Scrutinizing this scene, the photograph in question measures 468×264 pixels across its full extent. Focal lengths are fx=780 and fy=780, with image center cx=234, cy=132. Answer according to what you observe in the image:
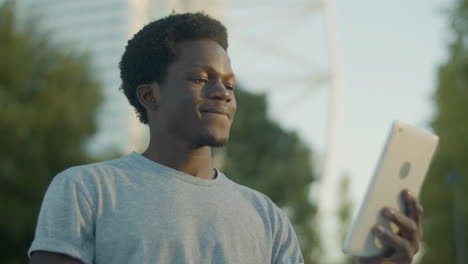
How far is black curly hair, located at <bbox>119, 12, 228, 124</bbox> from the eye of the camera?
274 centimetres

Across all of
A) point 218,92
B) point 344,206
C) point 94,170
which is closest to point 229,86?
point 218,92

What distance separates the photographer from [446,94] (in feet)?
68.7

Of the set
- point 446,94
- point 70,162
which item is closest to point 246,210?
point 70,162

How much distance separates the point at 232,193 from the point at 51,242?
26.6 inches

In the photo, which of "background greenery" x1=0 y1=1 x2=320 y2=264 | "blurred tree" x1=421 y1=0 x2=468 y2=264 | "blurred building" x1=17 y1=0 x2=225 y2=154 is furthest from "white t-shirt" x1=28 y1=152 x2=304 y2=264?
"blurred building" x1=17 y1=0 x2=225 y2=154

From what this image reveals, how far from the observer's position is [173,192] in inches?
99.0

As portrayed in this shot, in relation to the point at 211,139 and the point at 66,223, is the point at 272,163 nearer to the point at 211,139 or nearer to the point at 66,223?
the point at 211,139

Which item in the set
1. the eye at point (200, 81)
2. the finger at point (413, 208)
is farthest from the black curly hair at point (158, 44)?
the finger at point (413, 208)

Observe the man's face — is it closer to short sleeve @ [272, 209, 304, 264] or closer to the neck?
the neck

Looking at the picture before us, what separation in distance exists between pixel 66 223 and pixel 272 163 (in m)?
24.9

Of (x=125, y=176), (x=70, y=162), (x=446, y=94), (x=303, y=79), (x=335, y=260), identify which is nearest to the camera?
(x=125, y=176)

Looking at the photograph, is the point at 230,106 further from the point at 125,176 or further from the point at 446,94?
the point at 446,94

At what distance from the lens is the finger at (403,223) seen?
2.54 metres

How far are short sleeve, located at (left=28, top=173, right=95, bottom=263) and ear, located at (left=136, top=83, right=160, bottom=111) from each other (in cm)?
47
